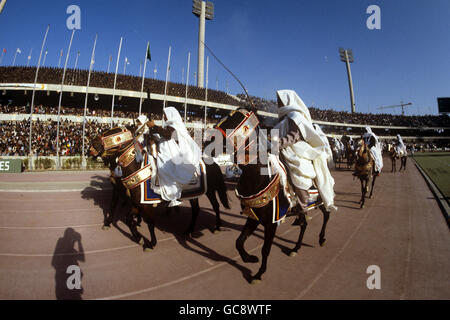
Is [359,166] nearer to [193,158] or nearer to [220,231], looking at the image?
[220,231]

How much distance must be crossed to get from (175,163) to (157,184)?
1.68 feet

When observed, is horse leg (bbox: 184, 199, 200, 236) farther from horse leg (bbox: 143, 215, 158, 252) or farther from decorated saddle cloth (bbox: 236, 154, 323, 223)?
decorated saddle cloth (bbox: 236, 154, 323, 223)

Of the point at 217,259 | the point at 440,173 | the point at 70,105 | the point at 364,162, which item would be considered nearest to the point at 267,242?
the point at 217,259

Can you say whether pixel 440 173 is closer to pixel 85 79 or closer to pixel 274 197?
pixel 274 197

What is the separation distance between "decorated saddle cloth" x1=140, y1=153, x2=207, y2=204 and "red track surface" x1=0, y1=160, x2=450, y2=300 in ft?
3.11

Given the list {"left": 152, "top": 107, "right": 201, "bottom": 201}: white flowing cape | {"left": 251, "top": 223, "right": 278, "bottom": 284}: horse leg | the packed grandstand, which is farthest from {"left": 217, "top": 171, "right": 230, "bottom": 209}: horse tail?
the packed grandstand

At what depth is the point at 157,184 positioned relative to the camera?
3928 mm

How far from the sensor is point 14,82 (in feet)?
81.9

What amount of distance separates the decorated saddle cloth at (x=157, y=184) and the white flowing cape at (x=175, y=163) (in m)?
0.08

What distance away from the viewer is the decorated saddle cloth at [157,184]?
380 cm

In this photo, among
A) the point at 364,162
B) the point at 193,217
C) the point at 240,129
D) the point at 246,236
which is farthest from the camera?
the point at 364,162

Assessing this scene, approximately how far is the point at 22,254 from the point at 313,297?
481 cm

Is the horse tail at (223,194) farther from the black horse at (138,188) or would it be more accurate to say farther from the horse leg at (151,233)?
the horse leg at (151,233)
